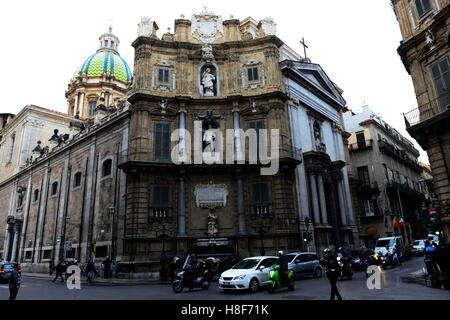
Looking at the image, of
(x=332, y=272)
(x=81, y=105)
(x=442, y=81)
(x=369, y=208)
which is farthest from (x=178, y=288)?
(x=81, y=105)

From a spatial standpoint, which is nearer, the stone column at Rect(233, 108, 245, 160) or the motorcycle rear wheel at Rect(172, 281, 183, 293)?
the motorcycle rear wheel at Rect(172, 281, 183, 293)

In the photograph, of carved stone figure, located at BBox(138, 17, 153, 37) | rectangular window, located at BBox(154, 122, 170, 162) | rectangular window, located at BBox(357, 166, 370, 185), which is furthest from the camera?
rectangular window, located at BBox(357, 166, 370, 185)

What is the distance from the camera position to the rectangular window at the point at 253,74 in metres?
26.0

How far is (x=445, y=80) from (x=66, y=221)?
31.5 m

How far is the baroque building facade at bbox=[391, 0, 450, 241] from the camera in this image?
15.7 metres

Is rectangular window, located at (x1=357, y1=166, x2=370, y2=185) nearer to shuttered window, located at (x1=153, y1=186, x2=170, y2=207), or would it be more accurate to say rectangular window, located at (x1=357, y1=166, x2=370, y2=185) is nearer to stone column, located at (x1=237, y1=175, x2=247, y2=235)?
stone column, located at (x1=237, y1=175, x2=247, y2=235)

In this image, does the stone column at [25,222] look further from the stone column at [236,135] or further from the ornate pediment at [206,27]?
Result: the stone column at [236,135]

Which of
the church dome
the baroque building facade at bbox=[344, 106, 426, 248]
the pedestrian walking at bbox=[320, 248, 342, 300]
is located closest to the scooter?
the pedestrian walking at bbox=[320, 248, 342, 300]

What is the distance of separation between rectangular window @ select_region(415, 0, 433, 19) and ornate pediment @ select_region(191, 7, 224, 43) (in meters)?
14.7

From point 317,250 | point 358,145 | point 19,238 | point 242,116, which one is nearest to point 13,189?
point 19,238

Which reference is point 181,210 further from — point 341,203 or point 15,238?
point 15,238

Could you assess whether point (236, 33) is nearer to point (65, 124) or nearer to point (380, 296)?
point (380, 296)

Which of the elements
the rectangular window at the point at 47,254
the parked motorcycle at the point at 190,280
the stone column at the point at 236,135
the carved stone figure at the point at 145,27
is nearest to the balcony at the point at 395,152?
the stone column at the point at 236,135

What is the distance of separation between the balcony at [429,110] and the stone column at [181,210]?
14.3 meters
